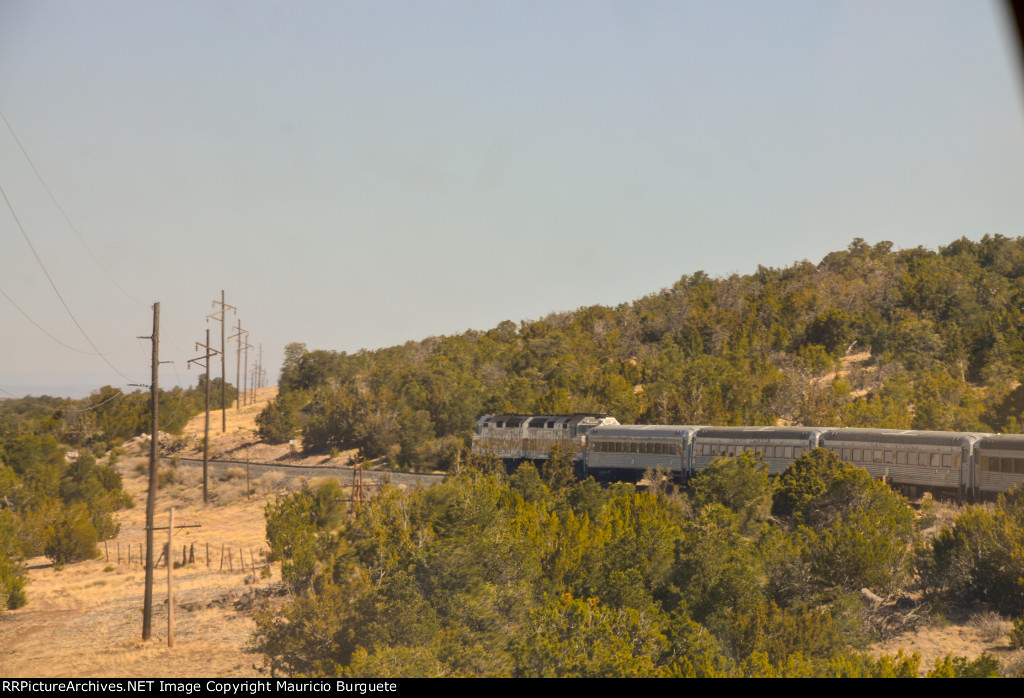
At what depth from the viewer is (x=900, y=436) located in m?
39.2

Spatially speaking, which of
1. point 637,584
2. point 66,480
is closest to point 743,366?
point 637,584

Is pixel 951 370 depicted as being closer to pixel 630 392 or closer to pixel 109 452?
pixel 630 392

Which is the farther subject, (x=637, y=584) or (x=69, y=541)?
(x=69, y=541)

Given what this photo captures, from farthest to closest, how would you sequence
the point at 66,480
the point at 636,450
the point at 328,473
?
1. the point at 328,473
2. the point at 66,480
3. the point at 636,450

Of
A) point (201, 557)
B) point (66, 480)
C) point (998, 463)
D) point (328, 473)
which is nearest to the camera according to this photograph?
point (998, 463)

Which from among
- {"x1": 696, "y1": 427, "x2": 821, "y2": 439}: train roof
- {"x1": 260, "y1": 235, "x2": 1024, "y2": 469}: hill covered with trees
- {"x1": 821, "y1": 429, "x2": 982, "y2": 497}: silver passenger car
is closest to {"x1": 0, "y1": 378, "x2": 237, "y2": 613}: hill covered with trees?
{"x1": 260, "y1": 235, "x2": 1024, "y2": 469}: hill covered with trees

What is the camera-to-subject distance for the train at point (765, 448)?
121 feet

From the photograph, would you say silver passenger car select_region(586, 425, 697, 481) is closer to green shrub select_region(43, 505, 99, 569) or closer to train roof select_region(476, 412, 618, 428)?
train roof select_region(476, 412, 618, 428)

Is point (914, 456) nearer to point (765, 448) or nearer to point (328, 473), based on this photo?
point (765, 448)

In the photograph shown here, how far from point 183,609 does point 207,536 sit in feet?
49.1

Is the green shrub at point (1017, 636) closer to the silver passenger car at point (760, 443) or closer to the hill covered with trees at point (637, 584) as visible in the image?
the hill covered with trees at point (637, 584)

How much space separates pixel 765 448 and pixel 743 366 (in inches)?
960

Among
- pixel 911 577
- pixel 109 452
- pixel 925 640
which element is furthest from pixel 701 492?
pixel 109 452

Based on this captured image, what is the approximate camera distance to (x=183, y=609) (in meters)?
34.4
